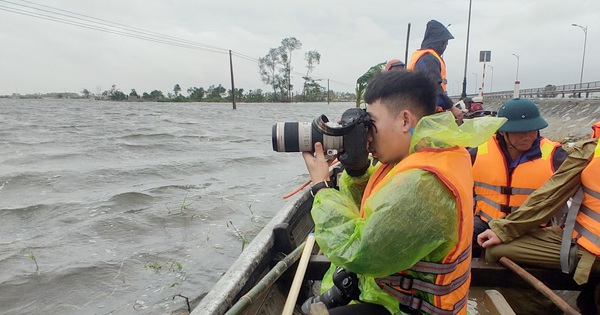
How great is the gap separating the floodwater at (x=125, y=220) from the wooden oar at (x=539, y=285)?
57 centimetres

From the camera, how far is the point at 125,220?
6.14 meters

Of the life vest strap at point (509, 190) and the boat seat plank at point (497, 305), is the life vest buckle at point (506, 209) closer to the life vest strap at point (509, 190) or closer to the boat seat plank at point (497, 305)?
the life vest strap at point (509, 190)

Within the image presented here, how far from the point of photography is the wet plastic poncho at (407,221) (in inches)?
48.6

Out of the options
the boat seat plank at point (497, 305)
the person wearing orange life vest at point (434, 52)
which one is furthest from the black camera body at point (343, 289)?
the person wearing orange life vest at point (434, 52)

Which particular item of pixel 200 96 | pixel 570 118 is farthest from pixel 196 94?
pixel 570 118

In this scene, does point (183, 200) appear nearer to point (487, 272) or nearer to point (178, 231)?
point (178, 231)

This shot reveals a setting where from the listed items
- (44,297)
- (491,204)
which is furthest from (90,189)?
(491,204)

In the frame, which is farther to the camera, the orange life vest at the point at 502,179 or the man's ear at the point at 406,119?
the orange life vest at the point at 502,179

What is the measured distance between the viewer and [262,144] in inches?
600

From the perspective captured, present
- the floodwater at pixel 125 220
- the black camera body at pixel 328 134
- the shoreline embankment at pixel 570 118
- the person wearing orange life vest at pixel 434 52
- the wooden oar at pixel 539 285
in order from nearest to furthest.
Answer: the black camera body at pixel 328 134 < the wooden oar at pixel 539 285 < the person wearing orange life vest at pixel 434 52 < the floodwater at pixel 125 220 < the shoreline embankment at pixel 570 118

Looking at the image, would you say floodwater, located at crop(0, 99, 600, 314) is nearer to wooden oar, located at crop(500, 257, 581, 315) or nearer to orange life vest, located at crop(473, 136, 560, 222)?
wooden oar, located at crop(500, 257, 581, 315)

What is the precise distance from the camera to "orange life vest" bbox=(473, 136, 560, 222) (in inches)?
115

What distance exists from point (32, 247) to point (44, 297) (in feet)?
4.38

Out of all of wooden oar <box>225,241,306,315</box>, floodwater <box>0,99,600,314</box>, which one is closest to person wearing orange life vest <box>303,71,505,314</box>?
wooden oar <box>225,241,306,315</box>
